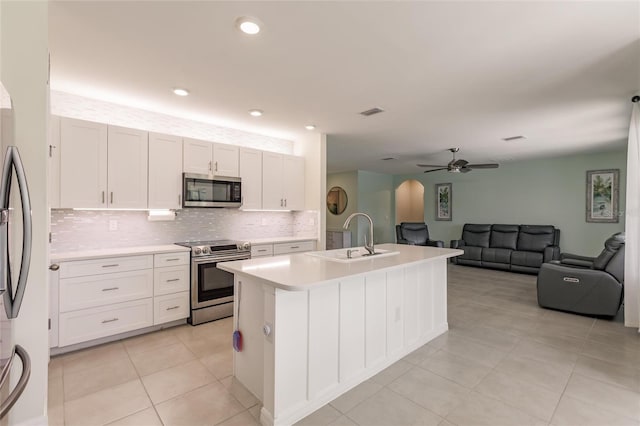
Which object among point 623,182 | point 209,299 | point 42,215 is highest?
point 623,182

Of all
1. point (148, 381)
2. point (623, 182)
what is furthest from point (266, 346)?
point (623, 182)

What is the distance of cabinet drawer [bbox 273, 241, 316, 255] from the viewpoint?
171 inches

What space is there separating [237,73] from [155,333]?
9.27 ft

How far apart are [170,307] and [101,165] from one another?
1679 mm

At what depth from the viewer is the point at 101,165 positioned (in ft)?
10.4

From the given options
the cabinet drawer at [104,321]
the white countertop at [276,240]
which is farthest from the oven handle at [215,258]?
the cabinet drawer at [104,321]

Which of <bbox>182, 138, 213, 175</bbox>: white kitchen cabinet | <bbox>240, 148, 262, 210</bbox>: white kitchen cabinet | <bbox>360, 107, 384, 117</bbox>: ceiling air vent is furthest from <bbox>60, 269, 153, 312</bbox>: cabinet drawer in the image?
<bbox>360, 107, 384, 117</bbox>: ceiling air vent

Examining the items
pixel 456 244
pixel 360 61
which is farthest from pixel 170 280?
pixel 456 244

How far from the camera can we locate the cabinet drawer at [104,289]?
110 inches

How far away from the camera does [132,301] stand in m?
3.13

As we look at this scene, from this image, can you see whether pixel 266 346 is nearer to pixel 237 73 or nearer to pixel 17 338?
pixel 17 338

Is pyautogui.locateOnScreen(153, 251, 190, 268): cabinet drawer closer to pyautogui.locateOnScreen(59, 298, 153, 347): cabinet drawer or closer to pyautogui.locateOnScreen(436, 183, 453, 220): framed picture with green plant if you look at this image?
pyautogui.locateOnScreen(59, 298, 153, 347): cabinet drawer

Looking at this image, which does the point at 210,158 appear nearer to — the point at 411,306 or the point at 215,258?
the point at 215,258

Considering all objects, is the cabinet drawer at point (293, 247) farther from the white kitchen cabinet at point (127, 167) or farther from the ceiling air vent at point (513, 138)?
the ceiling air vent at point (513, 138)
